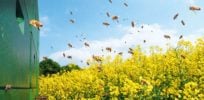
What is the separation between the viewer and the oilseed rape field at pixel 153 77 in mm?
9490

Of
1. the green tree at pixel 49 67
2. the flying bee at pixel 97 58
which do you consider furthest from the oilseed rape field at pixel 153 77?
the green tree at pixel 49 67

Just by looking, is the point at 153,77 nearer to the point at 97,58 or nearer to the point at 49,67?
the point at 97,58

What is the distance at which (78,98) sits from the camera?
19.0m

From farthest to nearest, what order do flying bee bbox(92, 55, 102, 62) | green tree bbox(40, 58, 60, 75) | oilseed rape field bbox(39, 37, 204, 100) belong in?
green tree bbox(40, 58, 60, 75)
flying bee bbox(92, 55, 102, 62)
oilseed rape field bbox(39, 37, 204, 100)

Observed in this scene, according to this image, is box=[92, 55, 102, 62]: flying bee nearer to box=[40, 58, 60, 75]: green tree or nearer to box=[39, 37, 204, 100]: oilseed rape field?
box=[39, 37, 204, 100]: oilseed rape field

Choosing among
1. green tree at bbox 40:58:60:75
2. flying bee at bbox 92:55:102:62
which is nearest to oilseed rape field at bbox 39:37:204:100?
flying bee at bbox 92:55:102:62

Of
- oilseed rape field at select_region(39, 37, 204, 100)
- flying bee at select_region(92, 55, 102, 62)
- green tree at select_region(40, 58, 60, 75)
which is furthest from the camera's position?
green tree at select_region(40, 58, 60, 75)

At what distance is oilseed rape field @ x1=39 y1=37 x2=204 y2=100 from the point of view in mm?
9490

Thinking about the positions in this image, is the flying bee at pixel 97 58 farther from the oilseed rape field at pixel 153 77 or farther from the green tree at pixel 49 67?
the green tree at pixel 49 67

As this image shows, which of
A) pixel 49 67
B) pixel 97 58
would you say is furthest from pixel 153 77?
pixel 49 67

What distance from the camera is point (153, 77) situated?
12.2m

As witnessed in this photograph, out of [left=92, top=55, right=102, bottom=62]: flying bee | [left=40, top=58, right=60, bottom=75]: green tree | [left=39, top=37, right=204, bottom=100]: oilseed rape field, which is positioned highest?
[left=40, top=58, right=60, bottom=75]: green tree

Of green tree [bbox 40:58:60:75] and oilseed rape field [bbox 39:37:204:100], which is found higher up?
green tree [bbox 40:58:60:75]

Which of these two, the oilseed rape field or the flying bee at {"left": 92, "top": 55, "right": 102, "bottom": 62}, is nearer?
the oilseed rape field
